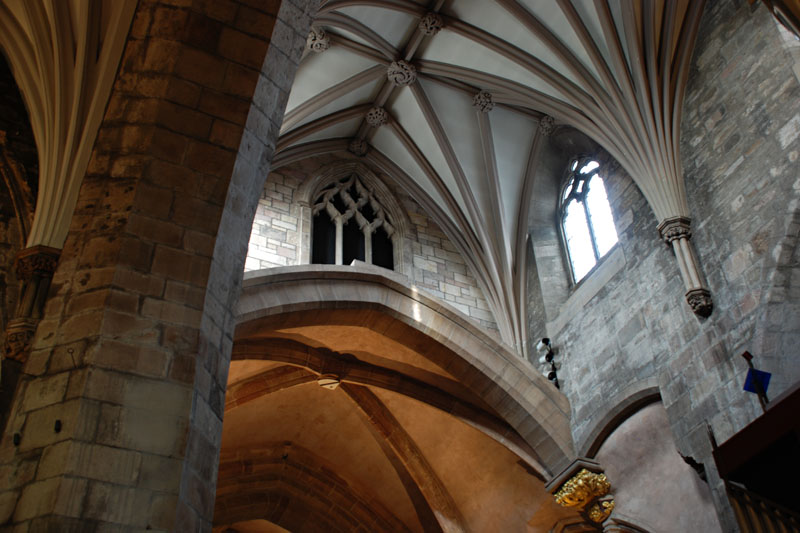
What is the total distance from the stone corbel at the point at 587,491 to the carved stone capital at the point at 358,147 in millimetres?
5217

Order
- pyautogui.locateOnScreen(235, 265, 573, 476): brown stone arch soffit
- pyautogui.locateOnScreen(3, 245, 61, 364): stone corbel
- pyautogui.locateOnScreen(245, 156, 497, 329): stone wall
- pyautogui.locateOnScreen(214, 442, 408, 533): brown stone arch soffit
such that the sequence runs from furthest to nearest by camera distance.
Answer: pyautogui.locateOnScreen(214, 442, 408, 533): brown stone arch soffit
pyautogui.locateOnScreen(245, 156, 497, 329): stone wall
pyautogui.locateOnScreen(235, 265, 573, 476): brown stone arch soffit
pyautogui.locateOnScreen(3, 245, 61, 364): stone corbel

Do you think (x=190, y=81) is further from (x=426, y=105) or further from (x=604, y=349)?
(x=426, y=105)

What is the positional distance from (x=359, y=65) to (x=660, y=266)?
4695 mm

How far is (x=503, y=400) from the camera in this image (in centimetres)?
932

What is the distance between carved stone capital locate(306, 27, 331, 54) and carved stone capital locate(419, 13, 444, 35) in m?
1.16

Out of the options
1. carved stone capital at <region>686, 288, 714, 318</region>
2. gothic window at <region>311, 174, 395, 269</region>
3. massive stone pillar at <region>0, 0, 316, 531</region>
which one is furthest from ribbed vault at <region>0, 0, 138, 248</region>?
carved stone capital at <region>686, 288, 714, 318</region>

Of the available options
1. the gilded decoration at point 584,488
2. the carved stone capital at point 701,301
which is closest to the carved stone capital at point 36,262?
the carved stone capital at point 701,301

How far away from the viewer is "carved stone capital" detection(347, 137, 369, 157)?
454 inches

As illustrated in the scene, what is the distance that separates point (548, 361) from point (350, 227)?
3.10 metres

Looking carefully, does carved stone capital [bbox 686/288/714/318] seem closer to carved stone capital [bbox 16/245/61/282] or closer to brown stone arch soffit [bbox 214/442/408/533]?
→ carved stone capital [bbox 16/245/61/282]

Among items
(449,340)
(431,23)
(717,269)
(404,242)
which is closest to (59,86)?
(449,340)

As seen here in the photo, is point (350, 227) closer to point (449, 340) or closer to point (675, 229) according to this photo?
point (449, 340)

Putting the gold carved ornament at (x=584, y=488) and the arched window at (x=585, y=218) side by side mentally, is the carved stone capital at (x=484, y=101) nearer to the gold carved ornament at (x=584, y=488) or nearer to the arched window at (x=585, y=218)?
the arched window at (x=585, y=218)

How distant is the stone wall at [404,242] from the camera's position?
9766 mm
